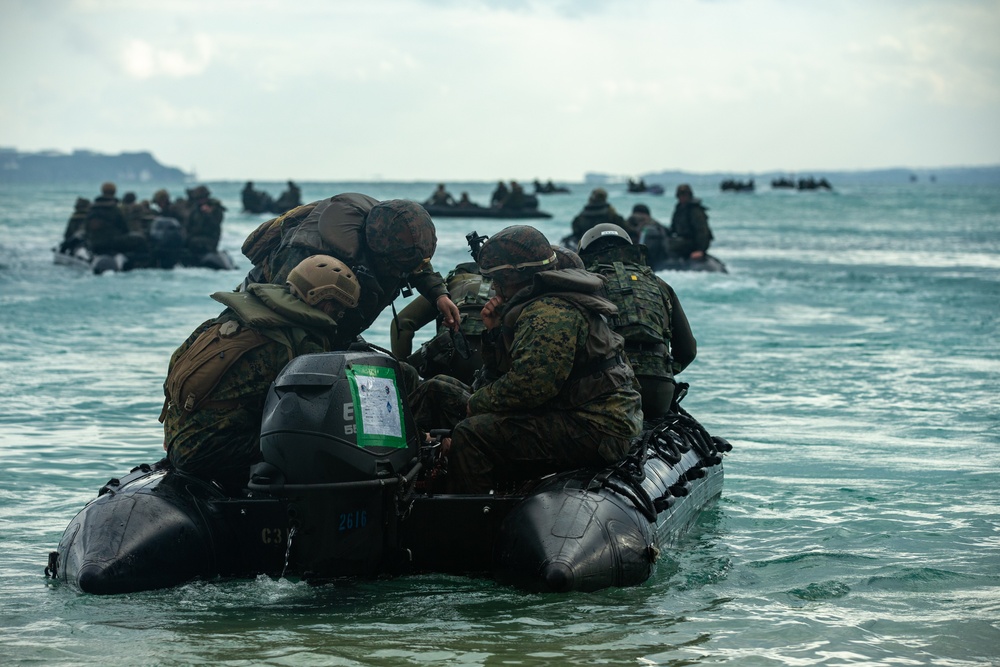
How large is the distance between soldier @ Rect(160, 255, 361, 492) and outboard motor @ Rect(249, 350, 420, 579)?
47cm

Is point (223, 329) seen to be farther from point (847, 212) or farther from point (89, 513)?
point (847, 212)

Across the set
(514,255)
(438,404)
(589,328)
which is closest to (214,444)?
(438,404)

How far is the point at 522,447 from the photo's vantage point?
676 cm

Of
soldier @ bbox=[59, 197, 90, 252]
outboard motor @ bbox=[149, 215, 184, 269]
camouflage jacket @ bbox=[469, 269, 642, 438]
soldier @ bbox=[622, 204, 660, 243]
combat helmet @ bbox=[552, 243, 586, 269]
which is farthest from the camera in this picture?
soldier @ bbox=[59, 197, 90, 252]

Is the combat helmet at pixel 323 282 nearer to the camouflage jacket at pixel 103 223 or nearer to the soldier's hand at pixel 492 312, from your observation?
the soldier's hand at pixel 492 312

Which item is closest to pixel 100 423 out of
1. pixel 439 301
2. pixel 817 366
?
pixel 439 301

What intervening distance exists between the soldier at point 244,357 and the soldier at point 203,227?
22.1m

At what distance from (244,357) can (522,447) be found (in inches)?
54.9

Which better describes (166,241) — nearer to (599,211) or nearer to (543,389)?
(599,211)

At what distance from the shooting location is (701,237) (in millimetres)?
26156

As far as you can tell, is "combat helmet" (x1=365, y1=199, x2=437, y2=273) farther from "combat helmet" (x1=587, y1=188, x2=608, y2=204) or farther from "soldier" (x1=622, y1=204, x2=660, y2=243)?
"soldier" (x1=622, y1=204, x2=660, y2=243)

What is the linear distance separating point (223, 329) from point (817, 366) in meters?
11.0

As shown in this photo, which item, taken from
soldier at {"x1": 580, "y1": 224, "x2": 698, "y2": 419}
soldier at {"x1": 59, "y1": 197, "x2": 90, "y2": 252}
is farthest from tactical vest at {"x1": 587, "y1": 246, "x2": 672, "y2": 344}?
soldier at {"x1": 59, "y1": 197, "x2": 90, "y2": 252}

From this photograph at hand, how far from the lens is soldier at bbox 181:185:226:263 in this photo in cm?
2841
